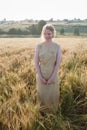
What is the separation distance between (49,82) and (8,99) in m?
0.83

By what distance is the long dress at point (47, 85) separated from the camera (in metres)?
5.51

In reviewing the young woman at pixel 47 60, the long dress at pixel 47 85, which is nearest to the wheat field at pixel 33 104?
the long dress at pixel 47 85

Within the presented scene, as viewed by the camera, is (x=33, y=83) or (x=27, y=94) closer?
(x=27, y=94)

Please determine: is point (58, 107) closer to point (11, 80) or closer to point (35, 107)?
point (35, 107)

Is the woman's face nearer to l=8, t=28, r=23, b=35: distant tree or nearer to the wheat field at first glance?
the wheat field

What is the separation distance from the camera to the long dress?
551cm

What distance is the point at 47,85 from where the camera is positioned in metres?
5.62

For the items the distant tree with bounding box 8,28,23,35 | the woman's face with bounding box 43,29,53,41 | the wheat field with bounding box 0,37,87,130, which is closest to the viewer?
the wheat field with bounding box 0,37,87,130

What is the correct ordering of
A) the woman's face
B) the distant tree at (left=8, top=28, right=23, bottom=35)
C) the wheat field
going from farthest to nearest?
the distant tree at (left=8, top=28, right=23, bottom=35) → the woman's face → the wheat field

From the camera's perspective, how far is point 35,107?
5398 mm

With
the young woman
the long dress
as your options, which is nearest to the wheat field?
the long dress

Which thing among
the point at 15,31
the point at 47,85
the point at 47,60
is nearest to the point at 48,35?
the point at 47,60

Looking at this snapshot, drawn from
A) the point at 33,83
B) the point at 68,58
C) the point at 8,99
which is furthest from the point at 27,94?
the point at 68,58

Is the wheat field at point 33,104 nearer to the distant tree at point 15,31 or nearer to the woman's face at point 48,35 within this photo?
the woman's face at point 48,35
